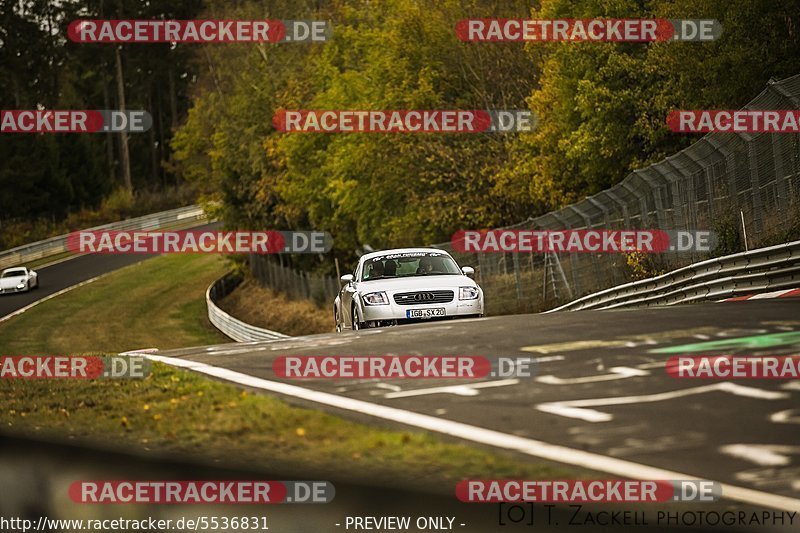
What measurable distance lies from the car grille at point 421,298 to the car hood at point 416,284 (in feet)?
0.25

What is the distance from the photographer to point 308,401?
9914 millimetres

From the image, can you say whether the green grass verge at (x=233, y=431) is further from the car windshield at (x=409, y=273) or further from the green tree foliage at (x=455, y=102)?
the green tree foliage at (x=455, y=102)

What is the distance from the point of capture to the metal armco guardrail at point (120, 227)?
76875 mm

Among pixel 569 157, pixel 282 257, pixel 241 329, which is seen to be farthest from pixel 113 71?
pixel 569 157

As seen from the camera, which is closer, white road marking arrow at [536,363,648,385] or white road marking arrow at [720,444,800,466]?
white road marking arrow at [720,444,800,466]

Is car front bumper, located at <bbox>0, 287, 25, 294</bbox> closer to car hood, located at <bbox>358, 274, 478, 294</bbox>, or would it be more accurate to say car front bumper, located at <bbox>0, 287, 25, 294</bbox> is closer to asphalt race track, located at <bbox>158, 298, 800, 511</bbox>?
car hood, located at <bbox>358, 274, 478, 294</bbox>

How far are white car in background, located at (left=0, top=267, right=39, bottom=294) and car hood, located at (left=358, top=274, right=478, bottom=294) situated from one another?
4873 centimetres

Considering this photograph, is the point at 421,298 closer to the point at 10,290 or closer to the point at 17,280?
the point at 10,290

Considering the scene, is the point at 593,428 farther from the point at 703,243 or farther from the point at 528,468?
the point at 703,243

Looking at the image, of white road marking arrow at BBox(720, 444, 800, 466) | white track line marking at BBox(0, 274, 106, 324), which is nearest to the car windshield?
white road marking arrow at BBox(720, 444, 800, 466)

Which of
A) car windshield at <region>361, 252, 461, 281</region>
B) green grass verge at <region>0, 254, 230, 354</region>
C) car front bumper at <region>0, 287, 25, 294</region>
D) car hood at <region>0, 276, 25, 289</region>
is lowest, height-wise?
green grass verge at <region>0, 254, 230, 354</region>

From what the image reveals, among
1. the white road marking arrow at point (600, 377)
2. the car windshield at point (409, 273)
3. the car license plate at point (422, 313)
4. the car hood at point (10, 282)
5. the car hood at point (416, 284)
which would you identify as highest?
the car windshield at point (409, 273)

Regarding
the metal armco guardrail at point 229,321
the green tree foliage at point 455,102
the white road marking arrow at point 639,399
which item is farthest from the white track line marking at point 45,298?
the white road marking arrow at point 639,399

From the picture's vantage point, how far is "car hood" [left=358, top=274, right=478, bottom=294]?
A: 1953cm
